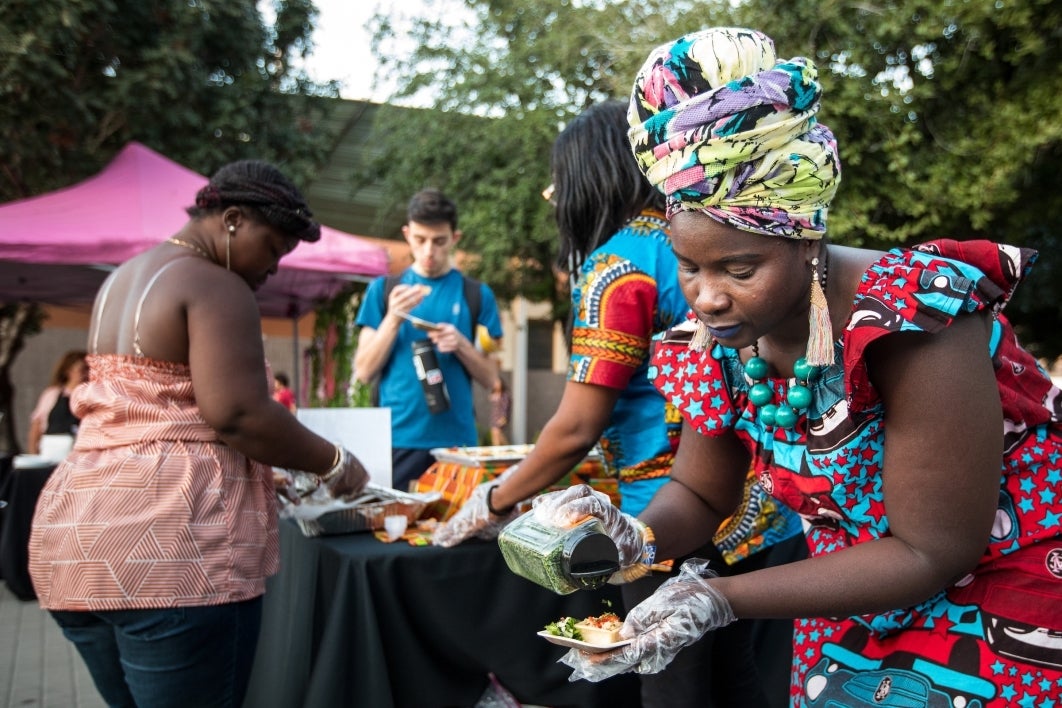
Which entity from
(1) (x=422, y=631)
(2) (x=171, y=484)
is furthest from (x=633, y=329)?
(2) (x=171, y=484)

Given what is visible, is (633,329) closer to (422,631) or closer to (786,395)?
(786,395)

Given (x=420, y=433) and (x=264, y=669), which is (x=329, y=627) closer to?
(x=264, y=669)

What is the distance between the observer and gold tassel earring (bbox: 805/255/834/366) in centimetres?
128

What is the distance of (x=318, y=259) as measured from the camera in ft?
20.6

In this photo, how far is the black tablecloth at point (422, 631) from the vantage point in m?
2.25

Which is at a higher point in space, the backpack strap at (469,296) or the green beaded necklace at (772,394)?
the backpack strap at (469,296)

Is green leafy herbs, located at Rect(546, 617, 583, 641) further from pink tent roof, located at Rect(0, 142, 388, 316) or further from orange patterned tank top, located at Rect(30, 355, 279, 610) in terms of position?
pink tent roof, located at Rect(0, 142, 388, 316)

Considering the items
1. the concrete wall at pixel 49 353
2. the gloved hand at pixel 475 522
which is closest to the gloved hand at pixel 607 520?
the gloved hand at pixel 475 522

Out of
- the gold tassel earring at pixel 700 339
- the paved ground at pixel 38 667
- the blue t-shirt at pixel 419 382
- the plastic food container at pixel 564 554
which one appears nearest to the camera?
the plastic food container at pixel 564 554

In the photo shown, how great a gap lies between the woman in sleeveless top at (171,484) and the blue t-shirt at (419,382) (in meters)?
1.56

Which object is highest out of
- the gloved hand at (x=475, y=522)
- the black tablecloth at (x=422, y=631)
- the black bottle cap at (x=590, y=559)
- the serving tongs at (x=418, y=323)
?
the serving tongs at (x=418, y=323)

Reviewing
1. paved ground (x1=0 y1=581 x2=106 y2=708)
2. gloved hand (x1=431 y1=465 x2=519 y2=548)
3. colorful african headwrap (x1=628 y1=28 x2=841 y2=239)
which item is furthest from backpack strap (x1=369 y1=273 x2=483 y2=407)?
colorful african headwrap (x1=628 y1=28 x2=841 y2=239)

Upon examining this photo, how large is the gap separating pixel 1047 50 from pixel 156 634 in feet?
27.1

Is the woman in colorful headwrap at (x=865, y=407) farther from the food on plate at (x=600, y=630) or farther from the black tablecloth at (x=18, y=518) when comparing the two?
the black tablecloth at (x=18, y=518)
